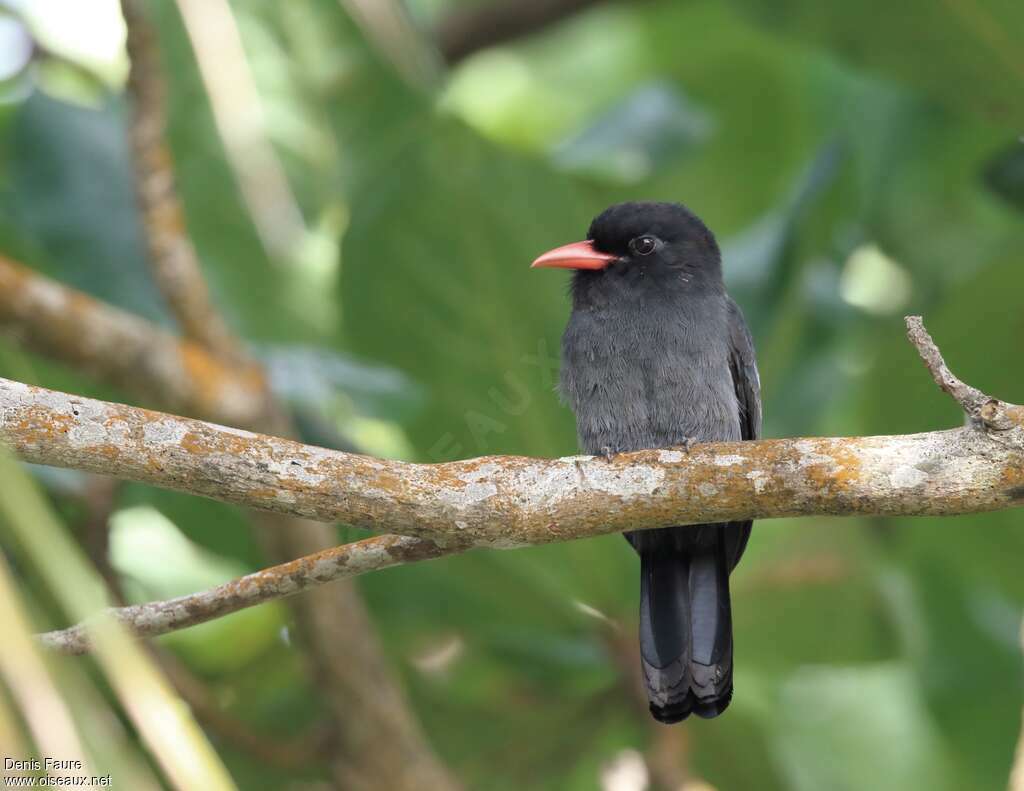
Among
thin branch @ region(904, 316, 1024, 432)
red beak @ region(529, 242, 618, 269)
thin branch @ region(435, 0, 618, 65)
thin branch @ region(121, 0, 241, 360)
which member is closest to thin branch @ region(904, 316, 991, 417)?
thin branch @ region(904, 316, 1024, 432)

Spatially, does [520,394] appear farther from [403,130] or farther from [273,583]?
[273,583]

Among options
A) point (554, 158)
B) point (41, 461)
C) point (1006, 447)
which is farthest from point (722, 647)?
point (554, 158)

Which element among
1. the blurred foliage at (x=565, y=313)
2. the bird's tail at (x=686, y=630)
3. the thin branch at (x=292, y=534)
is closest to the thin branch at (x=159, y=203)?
the thin branch at (x=292, y=534)

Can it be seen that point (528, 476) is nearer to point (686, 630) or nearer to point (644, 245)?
point (686, 630)

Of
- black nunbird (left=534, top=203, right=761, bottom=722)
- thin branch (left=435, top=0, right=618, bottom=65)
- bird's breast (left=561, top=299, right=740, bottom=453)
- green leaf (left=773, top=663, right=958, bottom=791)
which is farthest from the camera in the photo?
thin branch (left=435, top=0, right=618, bottom=65)

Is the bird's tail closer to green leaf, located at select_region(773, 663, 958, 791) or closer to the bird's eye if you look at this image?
the bird's eye

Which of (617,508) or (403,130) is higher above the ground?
(403,130)

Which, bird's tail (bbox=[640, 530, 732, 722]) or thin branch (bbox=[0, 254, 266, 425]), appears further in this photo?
thin branch (bbox=[0, 254, 266, 425])
